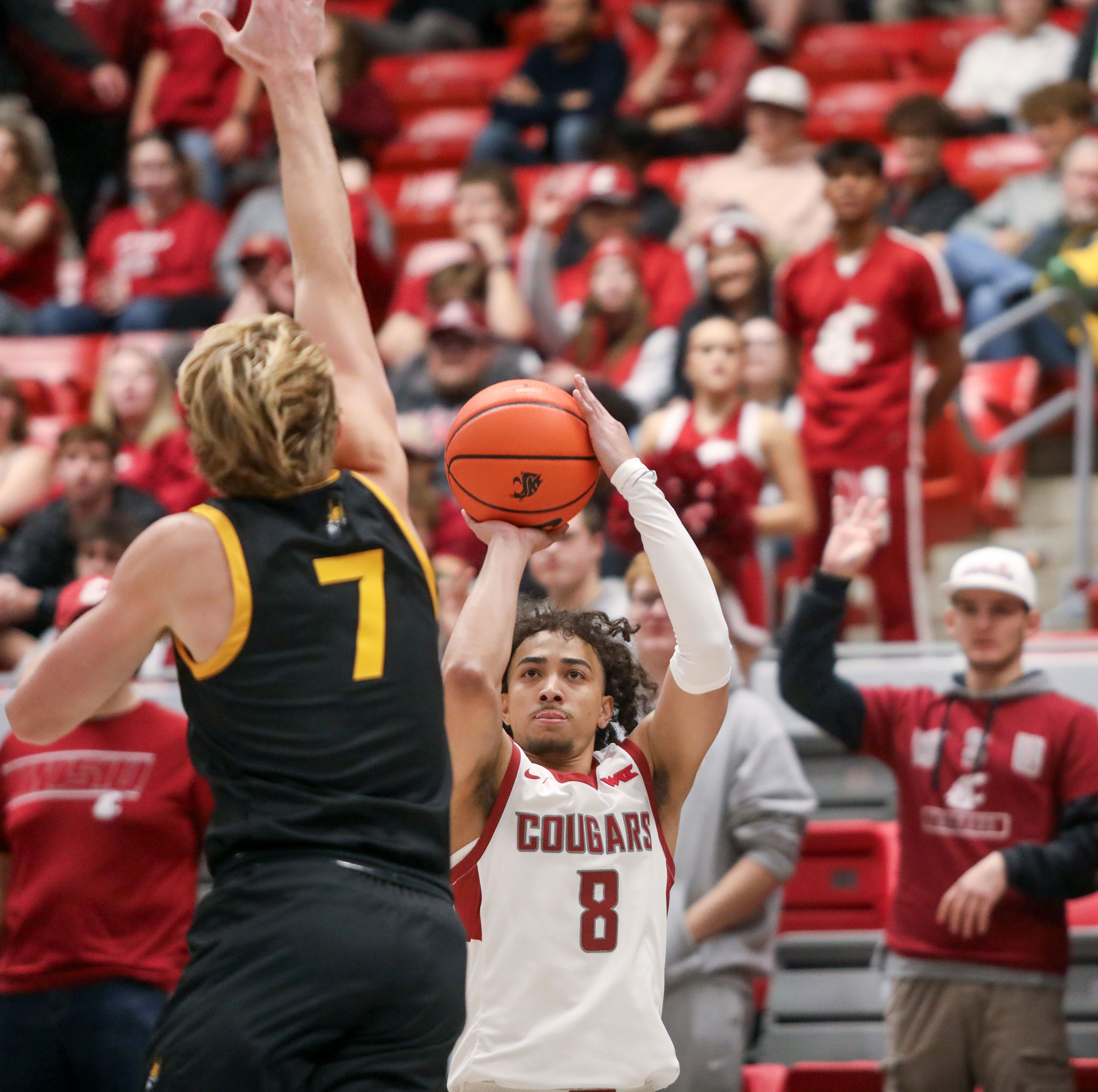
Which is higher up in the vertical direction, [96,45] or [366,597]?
[96,45]

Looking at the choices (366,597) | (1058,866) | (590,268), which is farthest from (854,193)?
(366,597)

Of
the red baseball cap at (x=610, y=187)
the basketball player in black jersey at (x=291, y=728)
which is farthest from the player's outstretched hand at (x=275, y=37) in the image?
the red baseball cap at (x=610, y=187)

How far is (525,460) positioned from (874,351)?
12.1 ft

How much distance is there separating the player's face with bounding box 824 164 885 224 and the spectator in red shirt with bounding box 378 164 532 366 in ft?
5.00

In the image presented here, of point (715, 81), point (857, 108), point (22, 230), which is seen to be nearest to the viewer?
point (22, 230)

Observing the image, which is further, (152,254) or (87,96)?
(87,96)

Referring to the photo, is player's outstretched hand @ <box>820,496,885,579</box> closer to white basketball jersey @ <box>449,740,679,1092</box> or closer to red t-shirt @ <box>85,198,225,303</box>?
white basketball jersey @ <box>449,740,679,1092</box>

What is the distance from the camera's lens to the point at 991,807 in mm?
4500

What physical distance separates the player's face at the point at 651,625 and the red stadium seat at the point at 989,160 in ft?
18.0

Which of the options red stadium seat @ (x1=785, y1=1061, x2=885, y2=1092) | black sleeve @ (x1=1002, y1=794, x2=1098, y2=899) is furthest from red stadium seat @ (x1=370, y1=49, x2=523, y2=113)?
black sleeve @ (x1=1002, y1=794, x2=1098, y2=899)

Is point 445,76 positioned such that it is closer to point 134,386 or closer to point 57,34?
point 57,34

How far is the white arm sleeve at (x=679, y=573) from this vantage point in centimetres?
303

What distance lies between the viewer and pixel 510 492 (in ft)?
10.1

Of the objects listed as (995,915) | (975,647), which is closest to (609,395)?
(975,647)
